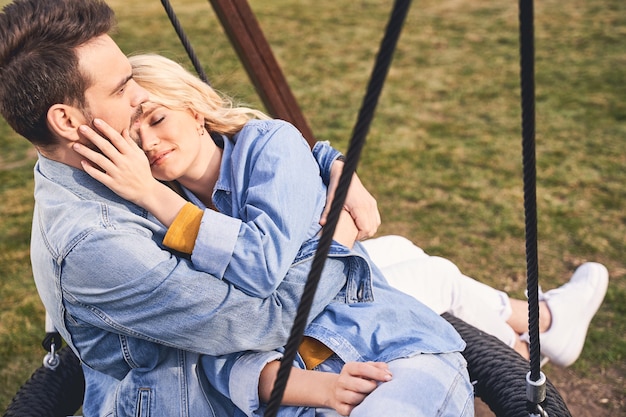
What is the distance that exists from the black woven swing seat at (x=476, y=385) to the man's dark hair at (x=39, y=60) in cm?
78

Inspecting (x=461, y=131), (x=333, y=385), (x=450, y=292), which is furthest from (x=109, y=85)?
(x=461, y=131)

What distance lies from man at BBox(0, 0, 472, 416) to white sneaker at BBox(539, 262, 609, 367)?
0.99 meters

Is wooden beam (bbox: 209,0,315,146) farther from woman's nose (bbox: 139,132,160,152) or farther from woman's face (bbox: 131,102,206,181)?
woman's nose (bbox: 139,132,160,152)

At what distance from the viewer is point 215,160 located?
75.8 inches

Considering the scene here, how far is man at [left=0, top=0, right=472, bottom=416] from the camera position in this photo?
1.51 meters

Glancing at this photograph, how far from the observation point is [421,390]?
1553mm

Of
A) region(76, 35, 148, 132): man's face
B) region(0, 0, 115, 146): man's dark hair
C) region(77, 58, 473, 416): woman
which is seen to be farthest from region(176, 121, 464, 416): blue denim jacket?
region(0, 0, 115, 146): man's dark hair

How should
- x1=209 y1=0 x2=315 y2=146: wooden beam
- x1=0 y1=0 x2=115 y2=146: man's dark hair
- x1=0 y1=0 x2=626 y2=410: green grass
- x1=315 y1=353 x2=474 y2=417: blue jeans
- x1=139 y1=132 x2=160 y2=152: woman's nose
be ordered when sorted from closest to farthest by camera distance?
x1=315 y1=353 x2=474 y2=417: blue jeans < x1=0 y1=0 x2=115 y2=146: man's dark hair < x1=139 y1=132 x2=160 y2=152: woman's nose < x1=209 y1=0 x2=315 y2=146: wooden beam < x1=0 y1=0 x2=626 y2=410: green grass

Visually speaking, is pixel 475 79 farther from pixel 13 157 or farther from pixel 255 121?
pixel 255 121

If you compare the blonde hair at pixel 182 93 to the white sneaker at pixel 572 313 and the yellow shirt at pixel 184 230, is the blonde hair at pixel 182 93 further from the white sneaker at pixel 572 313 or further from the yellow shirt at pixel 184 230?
the white sneaker at pixel 572 313

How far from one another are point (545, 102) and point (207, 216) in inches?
173

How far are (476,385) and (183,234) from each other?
915 millimetres

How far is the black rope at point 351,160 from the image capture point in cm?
93

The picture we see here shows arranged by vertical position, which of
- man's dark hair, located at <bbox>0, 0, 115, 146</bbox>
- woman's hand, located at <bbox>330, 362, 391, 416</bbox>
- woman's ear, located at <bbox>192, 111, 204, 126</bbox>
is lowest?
woman's hand, located at <bbox>330, 362, 391, 416</bbox>
